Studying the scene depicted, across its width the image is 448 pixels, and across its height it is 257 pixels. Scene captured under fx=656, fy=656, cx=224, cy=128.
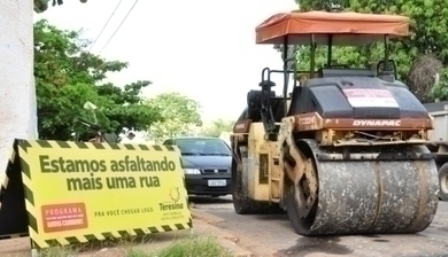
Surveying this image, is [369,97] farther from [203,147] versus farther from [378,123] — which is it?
[203,147]

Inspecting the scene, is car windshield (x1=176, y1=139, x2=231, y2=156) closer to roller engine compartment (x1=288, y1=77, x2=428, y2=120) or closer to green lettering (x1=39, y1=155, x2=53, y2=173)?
roller engine compartment (x1=288, y1=77, x2=428, y2=120)

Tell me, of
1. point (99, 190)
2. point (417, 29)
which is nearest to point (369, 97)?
point (99, 190)

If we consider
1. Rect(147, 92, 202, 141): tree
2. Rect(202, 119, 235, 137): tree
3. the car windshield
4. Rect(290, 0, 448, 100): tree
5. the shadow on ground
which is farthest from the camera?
Rect(202, 119, 235, 137): tree

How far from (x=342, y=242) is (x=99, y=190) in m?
2.93

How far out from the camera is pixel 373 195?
7.66 metres

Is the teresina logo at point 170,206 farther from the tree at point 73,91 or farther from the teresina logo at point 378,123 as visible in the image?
the tree at point 73,91

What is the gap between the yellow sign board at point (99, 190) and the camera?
5980mm

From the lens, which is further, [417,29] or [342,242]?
[417,29]

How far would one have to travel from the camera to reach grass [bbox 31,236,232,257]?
5742mm

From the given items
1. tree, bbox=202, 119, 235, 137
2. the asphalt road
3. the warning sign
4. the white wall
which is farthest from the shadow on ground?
tree, bbox=202, 119, 235, 137

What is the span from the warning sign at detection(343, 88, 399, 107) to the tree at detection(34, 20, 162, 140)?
9014 millimetres

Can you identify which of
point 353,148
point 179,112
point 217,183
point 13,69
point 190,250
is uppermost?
point 13,69

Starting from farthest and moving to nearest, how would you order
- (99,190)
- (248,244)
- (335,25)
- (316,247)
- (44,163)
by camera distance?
1. (335,25)
2. (248,244)
3. (316,247)
4. (99,190)
5. (44,163)

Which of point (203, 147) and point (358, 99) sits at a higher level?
point (358, 99)
